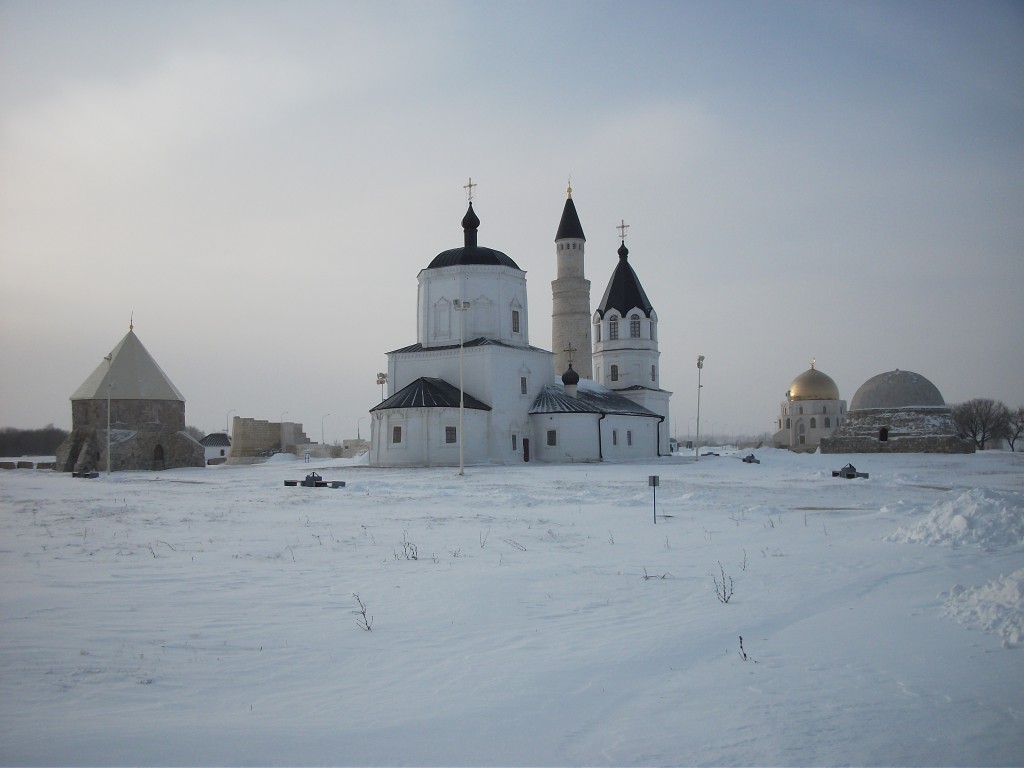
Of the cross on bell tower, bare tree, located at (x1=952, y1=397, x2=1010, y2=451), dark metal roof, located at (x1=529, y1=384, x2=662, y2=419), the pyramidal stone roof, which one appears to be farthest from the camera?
bare tree, located at (x1=952, y1=397, x2=1010, y2=451)

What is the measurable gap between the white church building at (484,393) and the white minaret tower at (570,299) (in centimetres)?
474

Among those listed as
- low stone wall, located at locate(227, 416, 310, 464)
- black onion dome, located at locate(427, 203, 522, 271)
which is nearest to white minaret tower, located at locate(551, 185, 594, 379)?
black onion dome, located at locate(427, 203, 522, 271)

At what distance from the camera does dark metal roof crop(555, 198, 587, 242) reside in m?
54.7

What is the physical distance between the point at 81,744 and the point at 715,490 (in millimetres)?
19247

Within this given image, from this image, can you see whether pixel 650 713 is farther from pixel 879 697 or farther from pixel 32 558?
pixel 32 558

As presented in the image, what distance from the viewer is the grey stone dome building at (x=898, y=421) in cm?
4597

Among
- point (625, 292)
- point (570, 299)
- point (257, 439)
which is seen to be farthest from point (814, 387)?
point (257, 439)

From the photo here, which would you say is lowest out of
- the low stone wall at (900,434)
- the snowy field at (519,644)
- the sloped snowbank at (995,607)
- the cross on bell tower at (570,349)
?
the snowy field at (519,644)

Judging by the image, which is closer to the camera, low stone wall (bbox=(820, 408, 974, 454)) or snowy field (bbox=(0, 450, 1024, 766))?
snowy field (bbox=(0, 450, 1024, 766))

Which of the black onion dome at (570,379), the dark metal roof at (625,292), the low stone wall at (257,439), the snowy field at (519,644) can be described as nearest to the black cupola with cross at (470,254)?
the black onion dome at (570,379)

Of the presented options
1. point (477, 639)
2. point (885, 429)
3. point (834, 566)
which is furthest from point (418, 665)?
point (885, 429)

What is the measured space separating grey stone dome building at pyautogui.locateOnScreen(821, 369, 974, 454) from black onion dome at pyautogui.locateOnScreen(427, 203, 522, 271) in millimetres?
23304

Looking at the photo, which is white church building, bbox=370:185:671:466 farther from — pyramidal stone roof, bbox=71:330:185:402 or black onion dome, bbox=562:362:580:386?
pyramidal stone roof, bbox=71:330:185:402

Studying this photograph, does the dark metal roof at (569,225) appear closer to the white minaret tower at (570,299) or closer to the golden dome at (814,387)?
the white minaret tower at (570,299)
